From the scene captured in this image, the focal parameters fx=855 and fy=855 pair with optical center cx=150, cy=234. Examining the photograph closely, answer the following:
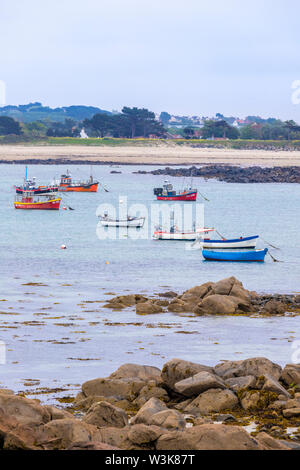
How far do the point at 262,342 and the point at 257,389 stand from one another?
7216 millimetres

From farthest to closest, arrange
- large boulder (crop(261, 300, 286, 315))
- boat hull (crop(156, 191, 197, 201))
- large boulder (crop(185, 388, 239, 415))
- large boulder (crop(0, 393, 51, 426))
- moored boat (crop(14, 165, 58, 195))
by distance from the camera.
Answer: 1. boat hull (crop(156, 191, 197, 201))
2. moored boat (crop(14, 165, 58, 195))
3. large boulder (crop(261, 300, 286, 315))
4. large boulder (crop(185, 388, 239, 415))
5. large boulder (crop(0, 393, 51, 426))

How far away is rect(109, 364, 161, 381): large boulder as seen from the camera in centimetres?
1853

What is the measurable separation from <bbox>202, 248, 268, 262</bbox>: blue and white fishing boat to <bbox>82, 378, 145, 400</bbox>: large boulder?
2576 centimetres

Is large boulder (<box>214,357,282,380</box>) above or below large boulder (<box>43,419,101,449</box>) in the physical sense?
below

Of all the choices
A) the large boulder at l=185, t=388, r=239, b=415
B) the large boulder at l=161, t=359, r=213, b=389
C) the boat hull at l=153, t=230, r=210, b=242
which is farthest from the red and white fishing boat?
the large boulder at l=185, t=388, r=239, b=415

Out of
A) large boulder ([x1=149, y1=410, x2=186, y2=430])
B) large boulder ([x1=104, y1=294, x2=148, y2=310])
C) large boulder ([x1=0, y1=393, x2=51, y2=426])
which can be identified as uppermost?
large boulder ([x1=0, y1=393, x2=51, y2=426])

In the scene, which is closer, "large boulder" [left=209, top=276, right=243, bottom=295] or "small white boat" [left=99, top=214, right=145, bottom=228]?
"large boulder" [left=209, top=276, right=243, bottom=295]

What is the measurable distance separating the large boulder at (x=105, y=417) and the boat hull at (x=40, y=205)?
59.5 metres

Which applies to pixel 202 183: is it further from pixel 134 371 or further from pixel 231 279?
pixel 134 371

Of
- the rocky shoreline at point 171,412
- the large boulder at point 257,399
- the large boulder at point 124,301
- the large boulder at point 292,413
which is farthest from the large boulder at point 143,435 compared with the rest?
the large boulder at point 124,301

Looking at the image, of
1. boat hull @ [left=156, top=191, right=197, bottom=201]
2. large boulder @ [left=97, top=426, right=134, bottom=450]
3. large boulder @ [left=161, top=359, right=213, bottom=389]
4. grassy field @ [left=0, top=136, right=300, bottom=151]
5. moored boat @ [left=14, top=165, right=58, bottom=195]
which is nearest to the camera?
large boulder @ [left=97, top=426, right=134, bottom=450]

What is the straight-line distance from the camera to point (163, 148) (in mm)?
175125

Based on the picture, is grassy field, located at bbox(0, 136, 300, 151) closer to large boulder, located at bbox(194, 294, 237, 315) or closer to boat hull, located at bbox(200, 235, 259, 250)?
boat hull, located at bbox(200, 235, 259, 250)

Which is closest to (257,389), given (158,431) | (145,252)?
(158,431)
